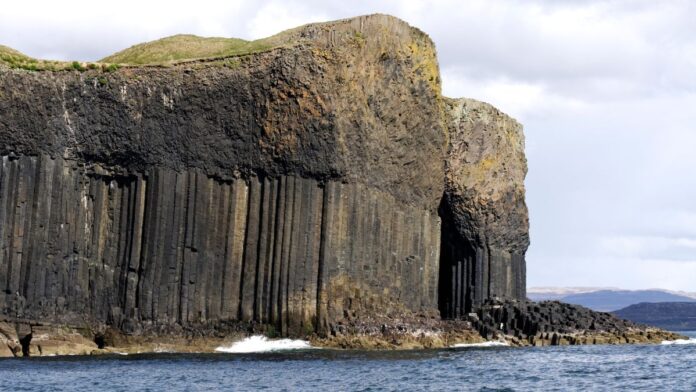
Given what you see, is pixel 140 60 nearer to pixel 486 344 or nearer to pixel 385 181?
pixel 385 181

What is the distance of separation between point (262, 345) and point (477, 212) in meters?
21.0

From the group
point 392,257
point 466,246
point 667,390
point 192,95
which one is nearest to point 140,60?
point 192,95

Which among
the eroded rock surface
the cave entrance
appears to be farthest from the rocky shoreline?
the cave entrance

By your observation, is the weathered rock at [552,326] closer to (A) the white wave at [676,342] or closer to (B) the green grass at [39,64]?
(A) the white wave at [676,342]

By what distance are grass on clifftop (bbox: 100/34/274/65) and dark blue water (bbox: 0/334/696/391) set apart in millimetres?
15413

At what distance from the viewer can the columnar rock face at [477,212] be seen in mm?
72562

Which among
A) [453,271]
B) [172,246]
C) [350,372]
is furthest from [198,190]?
[453,271]

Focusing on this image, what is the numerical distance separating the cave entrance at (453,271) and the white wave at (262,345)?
17578mm

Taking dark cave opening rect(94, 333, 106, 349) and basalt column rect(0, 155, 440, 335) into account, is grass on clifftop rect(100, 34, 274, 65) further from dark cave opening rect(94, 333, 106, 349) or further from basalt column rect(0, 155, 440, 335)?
dark cave opening rect(94, 333, 106, 349)

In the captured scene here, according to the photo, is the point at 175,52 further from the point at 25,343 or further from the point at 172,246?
the point at 25,343

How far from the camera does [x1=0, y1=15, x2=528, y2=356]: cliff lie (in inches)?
2174

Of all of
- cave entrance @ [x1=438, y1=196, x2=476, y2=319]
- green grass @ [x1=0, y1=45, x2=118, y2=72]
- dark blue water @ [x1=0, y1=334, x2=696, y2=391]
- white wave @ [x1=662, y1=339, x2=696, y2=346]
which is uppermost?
green grass @ [x1=0, y1=45, x2=118, y2=72]

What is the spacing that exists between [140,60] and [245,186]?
892cm

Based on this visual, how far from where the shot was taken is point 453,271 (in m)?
73.2
